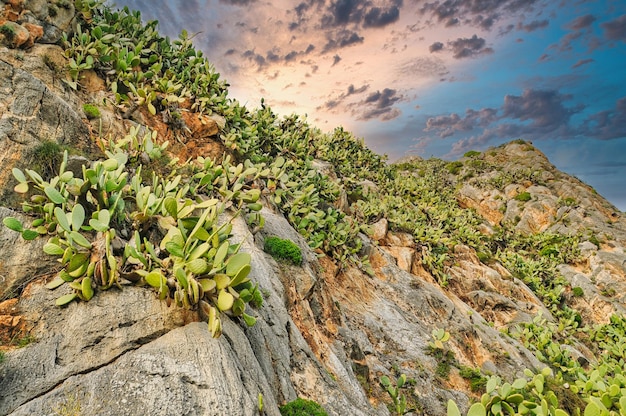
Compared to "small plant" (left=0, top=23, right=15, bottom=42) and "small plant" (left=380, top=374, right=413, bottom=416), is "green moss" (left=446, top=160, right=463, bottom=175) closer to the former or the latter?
"small plant" (left=380, top=374, right=413, bottom=416)

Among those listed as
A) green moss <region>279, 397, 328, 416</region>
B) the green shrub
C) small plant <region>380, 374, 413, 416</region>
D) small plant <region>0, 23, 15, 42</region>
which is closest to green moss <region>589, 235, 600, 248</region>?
the green shrub

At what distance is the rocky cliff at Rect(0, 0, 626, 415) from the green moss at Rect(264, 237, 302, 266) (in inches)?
9.4

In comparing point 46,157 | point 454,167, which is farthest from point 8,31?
point 454,167

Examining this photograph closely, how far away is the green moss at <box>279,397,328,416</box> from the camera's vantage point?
196 inches

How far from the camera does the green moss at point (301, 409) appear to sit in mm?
4984

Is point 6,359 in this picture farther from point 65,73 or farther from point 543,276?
point 543,276

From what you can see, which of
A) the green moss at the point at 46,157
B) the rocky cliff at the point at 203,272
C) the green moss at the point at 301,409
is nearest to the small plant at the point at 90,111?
the rocky cliff at the point at 203,272

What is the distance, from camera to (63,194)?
4676 millimetres

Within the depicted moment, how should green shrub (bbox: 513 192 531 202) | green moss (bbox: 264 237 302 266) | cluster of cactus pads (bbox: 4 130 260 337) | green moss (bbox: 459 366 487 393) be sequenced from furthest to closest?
green shrub (bbox: 513 192 531 202) → green moss (bbox: 459 366 487 393) → green moss (bbox: 264 237 302 266) → cluster of cactus pads (bbox: 4 130 260 337)

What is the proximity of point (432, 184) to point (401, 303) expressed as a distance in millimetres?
24438

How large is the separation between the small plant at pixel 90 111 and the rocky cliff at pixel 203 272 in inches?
1.8

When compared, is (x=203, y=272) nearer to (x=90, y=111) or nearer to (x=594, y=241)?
(x=90, y=111)

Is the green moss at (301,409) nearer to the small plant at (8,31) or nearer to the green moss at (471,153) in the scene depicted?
A: the small plant at (8,31)

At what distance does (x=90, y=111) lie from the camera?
Result: 27.0 feet
